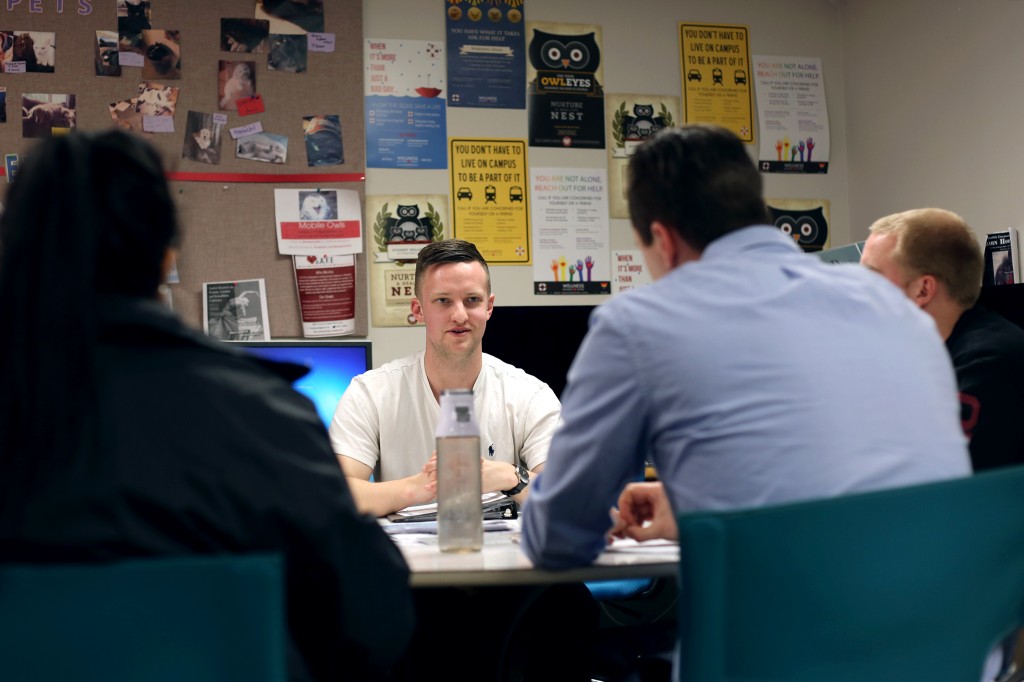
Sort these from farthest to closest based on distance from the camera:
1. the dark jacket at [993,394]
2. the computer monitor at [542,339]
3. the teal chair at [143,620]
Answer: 1. the computer monitor at [542,339]
2. the dark jacket at [993,394]
3. the teal chair at [143,620]

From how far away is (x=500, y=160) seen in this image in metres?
3.86

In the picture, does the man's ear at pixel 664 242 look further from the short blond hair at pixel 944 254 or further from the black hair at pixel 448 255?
the black hair at pixel 448 255

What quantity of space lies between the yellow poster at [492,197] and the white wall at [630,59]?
0.15 ft

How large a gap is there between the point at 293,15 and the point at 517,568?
→ 288cm

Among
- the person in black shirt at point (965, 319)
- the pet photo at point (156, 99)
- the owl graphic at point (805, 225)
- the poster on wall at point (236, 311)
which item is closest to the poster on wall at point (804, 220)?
the owl graphic at point (805, 225)

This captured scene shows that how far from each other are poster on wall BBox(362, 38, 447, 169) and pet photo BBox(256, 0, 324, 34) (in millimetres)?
204

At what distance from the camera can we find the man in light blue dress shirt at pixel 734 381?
1.22 m

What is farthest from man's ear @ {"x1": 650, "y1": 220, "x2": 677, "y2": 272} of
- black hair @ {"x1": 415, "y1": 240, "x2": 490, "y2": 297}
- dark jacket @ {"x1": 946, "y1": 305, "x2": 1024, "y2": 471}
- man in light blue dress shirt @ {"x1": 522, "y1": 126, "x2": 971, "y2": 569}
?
black hair @ {"x1": 415, "y1": 240, "x2": 490, "y2": 297}

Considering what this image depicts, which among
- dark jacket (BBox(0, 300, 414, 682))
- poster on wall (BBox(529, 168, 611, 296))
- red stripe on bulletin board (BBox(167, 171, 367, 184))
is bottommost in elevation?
dark jacket (BBox(0, 300, 414, 682))

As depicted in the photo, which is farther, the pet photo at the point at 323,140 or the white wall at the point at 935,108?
the pet photo at the point at 323,140

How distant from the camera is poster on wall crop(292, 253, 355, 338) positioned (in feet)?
12.0

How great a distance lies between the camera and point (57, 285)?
1.00 metres

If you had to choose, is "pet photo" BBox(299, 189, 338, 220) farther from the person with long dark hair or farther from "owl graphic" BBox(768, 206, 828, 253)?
the person with long dark hair

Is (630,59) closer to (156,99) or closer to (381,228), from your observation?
(381,228)
